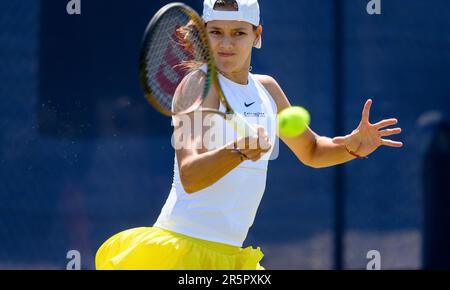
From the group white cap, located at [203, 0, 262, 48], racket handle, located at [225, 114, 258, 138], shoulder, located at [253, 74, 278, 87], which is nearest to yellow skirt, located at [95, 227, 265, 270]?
racket handle, located at [225, 114, 258, 138]

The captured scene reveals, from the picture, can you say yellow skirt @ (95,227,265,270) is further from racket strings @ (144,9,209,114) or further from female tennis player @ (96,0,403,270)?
racket strings @ (144,9,209,114)

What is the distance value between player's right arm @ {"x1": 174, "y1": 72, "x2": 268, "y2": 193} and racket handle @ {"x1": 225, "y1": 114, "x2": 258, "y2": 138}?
0.08 m

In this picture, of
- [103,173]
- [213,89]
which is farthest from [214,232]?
[103,173]

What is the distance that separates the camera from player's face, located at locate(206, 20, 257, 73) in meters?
3.31

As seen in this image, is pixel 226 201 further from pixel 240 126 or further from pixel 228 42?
pixel 228 42

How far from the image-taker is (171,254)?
10.5 ft

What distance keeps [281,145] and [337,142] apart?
46.2 inches

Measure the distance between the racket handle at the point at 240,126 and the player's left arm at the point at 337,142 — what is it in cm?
51

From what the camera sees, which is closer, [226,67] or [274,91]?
[226,67]

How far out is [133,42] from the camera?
4816 mm

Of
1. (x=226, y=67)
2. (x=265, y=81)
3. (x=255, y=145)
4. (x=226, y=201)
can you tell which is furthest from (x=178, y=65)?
(x=255, y=145)

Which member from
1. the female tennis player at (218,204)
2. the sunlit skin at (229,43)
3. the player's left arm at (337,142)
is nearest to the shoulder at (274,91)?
the player's left arm at (337,142)

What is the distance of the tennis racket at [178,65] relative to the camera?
9.95 feet
